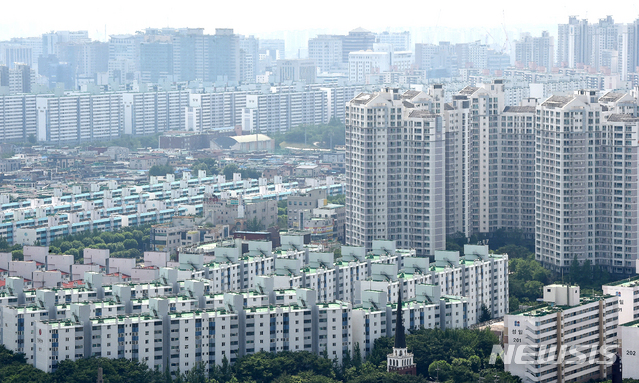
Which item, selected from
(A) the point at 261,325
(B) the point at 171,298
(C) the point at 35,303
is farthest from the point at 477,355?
(C) the point at 35,303

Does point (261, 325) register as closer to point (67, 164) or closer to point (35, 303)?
point (35, 303)

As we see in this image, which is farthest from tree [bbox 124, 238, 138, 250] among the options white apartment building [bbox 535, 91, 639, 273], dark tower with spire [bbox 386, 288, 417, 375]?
dark tower with spire [bbox 386, 288, 417, 375]

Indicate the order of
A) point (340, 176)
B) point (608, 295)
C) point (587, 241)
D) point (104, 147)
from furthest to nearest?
point (104, 147) → point (340, 176) → point (587, 241) → point (608, 295)

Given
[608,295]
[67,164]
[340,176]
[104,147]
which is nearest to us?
[608,295]

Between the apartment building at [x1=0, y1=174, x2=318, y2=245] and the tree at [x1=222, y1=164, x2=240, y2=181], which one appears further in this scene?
the tree at [x1=222, y1=164, x2=240, y2=181]

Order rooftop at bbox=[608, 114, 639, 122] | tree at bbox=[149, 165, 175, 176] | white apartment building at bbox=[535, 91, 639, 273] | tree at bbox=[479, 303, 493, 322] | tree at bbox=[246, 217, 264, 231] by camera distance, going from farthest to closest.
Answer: tree at bbox=[149, 165, 175, 176]
tree at bbox=[246, 217, 264, 231]
rooftop at bbox=[608, 114, 639, 122]
white apartment building at bbox=[535, 91, 639, 273]
tree at bbox=[479, 303, 493, 322]

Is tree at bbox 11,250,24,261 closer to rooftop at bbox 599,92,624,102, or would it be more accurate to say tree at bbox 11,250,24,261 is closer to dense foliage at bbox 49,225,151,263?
dense foliage at bbox 49,225,151,263
